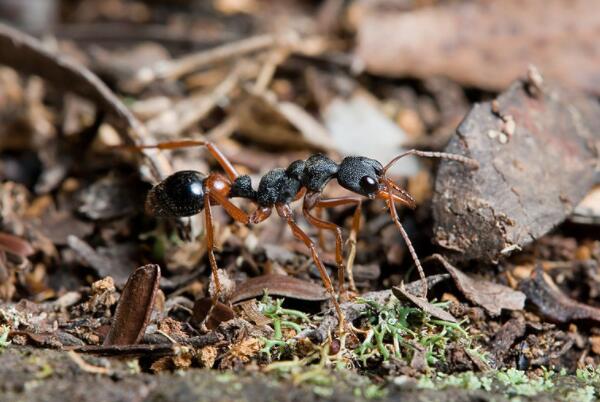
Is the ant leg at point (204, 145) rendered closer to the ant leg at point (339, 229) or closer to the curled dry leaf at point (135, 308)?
the ant leg at point (339, 229)

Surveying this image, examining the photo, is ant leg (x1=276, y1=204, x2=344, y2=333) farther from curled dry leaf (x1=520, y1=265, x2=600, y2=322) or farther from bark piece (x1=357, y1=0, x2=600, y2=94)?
bark piece (x1=357, y1=0, x2=600, y2=94)

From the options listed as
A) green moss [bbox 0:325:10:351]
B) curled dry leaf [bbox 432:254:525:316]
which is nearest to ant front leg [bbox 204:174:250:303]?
green moss [bbox 0:325:10:351]

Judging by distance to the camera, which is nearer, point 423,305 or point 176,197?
point 423,305

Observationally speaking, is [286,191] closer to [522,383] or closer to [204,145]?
[204,145]

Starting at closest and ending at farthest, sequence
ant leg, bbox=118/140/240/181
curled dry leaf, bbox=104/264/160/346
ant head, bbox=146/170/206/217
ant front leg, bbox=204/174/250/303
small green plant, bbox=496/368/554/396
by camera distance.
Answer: small green plant, bbox=496/368/554/396 → curled dry leaf, bbox=104/264/160/346 → ant front leg, bbox=204/174/250/303 → ant head, bbox=146/170/206/217 → ant leg, bbox=118/140/240/181

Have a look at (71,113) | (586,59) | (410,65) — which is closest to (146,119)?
(71,113)

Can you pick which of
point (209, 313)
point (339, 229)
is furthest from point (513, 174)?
point (209, 313)
